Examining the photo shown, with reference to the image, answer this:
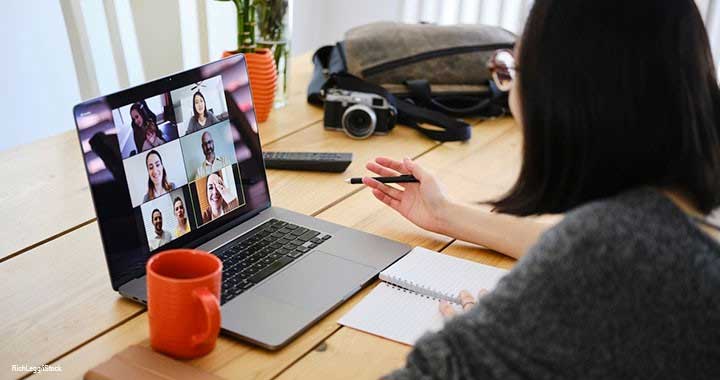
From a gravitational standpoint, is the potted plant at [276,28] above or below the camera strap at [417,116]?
above

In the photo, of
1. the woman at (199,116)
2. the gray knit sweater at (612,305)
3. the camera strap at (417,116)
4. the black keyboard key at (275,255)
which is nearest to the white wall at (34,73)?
the camera strap at (417,116)

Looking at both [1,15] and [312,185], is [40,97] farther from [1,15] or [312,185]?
[312,185]

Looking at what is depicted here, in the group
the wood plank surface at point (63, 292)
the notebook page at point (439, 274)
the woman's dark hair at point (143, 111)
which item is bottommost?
the notebook page at point (439, 274)

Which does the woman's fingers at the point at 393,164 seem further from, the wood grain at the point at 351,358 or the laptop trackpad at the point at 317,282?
the wood grain at the point at 351,358

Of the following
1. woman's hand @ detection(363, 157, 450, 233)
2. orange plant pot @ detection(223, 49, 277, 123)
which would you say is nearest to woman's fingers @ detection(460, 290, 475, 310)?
woman's hand @ detection(363, 157, 450, 233)

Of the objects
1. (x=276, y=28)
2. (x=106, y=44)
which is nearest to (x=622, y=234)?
(x=276, y=28)

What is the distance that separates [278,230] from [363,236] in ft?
0.42

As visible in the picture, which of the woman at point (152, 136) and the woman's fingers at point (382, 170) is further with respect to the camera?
the woman's fingers at point (382, 170)

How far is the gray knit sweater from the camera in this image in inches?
29.5

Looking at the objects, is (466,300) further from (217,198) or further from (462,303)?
(217,198)

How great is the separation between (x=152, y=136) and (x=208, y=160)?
0.11 m

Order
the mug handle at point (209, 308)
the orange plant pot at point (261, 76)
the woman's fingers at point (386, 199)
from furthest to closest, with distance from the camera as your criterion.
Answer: the orange plant pot at point (261, 76), the woman's fingers at point (386, 199), the mug handle at point (209, 308)

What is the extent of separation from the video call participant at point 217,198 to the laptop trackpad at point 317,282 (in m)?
0.14

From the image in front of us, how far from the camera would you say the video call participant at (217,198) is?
1.19 m
